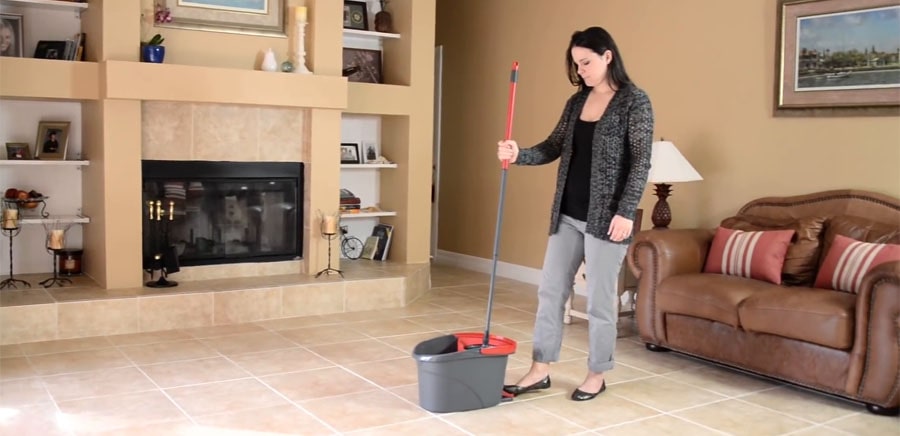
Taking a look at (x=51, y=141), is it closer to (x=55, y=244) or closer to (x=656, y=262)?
(x=55, y=244)

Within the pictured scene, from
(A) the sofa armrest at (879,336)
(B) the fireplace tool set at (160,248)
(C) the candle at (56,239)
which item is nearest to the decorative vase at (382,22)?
(B) the fireplace tool set at (160,248)

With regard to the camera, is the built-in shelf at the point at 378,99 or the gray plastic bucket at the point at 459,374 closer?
the gray plastic bucket at the point at 459,374

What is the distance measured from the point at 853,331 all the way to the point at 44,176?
14.2ft

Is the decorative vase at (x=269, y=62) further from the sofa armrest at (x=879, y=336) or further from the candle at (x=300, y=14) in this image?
the sofa armrest at (x=879, y=336)

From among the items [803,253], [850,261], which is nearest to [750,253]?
[803,253]

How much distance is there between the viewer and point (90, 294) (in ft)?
14.9

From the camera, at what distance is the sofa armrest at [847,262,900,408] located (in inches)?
124

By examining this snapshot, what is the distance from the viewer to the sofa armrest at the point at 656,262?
4.14m

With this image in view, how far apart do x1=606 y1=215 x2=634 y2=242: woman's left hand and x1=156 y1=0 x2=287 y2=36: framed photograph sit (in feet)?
9.85

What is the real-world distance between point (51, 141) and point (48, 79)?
449 mm

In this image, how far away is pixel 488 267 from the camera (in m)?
6.89

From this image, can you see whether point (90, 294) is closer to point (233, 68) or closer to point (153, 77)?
point (153, 77)

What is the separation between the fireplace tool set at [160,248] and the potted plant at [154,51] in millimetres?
820

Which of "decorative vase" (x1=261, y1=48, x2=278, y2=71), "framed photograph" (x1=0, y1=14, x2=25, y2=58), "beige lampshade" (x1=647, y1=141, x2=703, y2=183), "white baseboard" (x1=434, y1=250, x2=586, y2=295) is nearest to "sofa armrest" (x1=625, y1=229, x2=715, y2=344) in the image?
"beige lampshade" (x1=647, y1=141, x2=703, y2=183)
